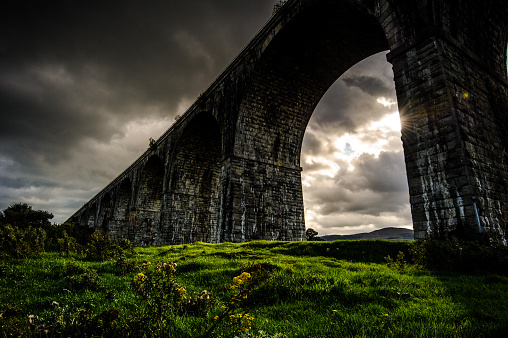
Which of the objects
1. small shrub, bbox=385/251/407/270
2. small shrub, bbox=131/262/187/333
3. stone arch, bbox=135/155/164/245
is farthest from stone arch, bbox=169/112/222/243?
small shrub, bbox=131/262/187/333

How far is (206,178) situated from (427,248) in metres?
21.0

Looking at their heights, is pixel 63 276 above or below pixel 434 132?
below

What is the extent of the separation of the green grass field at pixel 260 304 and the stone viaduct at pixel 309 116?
280cm

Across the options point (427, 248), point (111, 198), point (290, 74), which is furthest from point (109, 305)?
point (111, 198)

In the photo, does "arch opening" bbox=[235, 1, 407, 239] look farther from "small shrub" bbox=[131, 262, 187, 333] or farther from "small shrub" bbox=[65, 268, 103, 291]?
"small shrub" bbox=[131, 262, 187, 333]

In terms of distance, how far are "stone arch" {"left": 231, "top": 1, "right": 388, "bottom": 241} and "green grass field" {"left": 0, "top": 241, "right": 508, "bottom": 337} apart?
10.3 metres

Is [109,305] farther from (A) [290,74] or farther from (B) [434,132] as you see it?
(A) [290,74]

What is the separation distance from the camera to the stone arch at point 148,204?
3049cm

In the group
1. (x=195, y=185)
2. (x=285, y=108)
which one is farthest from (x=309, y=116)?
(x=195, y=185)

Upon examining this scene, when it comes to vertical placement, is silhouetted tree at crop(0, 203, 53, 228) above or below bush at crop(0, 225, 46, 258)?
above

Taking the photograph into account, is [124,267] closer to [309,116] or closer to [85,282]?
[85,282]

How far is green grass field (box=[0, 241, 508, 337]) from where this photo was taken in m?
2.48

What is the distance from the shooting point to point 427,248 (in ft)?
20.4

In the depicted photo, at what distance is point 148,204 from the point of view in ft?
106
